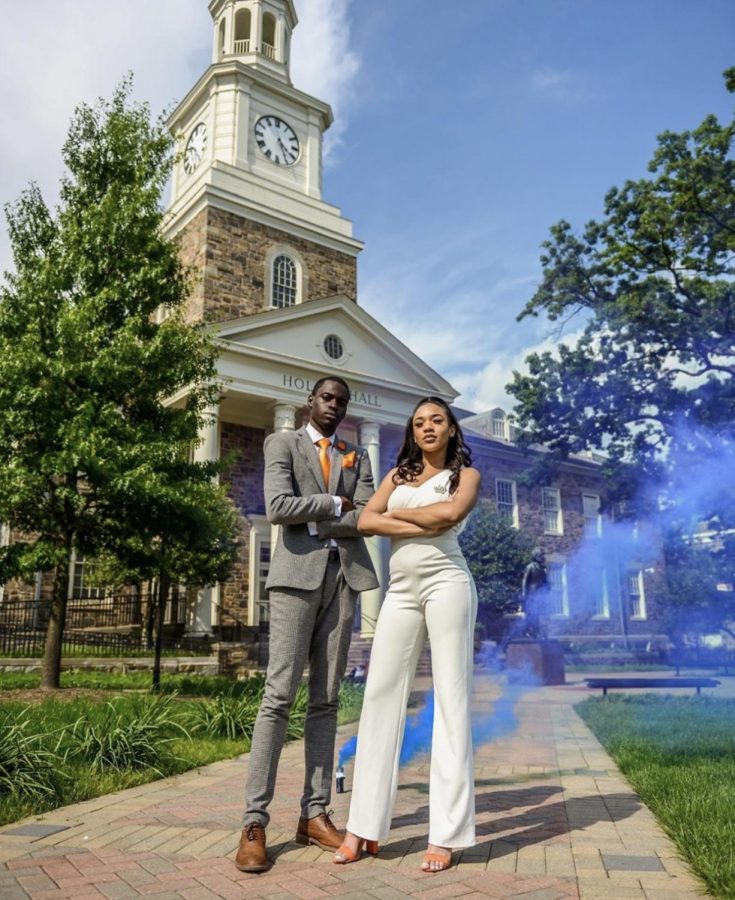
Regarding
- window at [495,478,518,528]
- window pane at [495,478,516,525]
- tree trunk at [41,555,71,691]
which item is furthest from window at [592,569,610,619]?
tree trunk at [41,555,71,691]

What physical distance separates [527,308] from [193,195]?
12.7 m

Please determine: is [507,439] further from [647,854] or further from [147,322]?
[647,854]

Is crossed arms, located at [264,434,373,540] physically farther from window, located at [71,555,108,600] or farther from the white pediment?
window, located at [71,555,108,600]

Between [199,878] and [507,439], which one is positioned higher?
[507,439]

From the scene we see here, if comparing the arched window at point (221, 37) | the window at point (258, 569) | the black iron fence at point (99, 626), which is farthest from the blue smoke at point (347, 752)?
the arched window at point (221, 37)

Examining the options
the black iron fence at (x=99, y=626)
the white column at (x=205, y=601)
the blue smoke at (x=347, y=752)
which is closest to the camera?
the blue smoke at (x=347, y=752)

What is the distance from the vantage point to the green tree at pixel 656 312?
10188 millimetres

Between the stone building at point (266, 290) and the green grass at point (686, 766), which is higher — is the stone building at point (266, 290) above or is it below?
above

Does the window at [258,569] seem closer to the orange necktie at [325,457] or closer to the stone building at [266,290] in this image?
the stone building at [266,290]

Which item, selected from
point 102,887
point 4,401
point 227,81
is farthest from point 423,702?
point 227,81

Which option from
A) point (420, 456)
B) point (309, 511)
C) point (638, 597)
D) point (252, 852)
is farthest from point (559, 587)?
point (252, 852)

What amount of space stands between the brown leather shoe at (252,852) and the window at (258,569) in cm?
1748

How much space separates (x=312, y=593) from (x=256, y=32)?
27977mm

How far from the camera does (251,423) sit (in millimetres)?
21797
